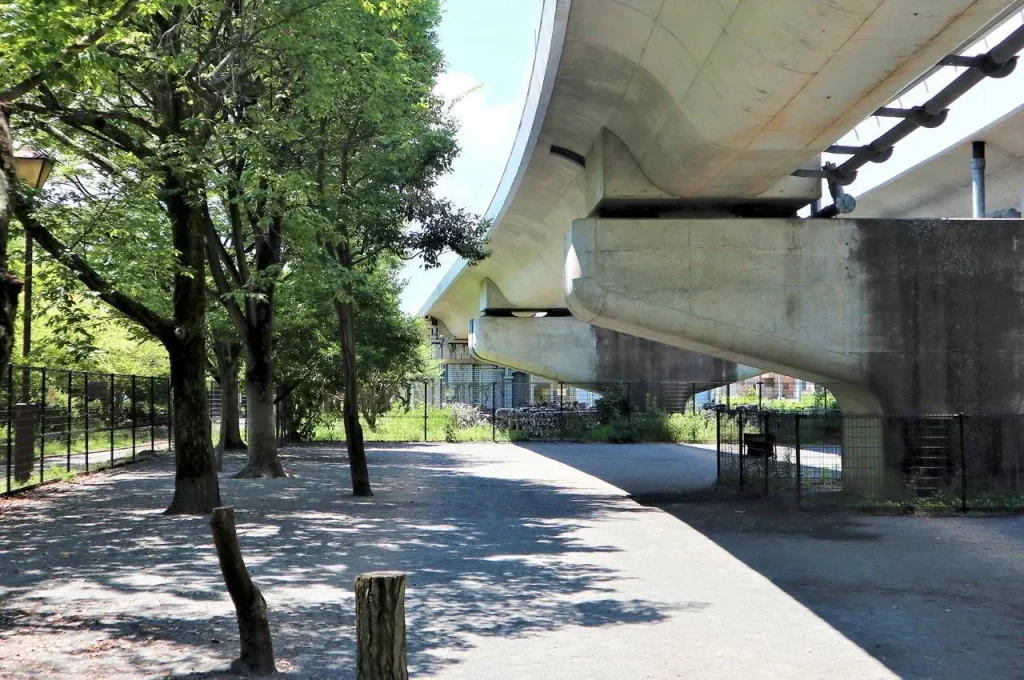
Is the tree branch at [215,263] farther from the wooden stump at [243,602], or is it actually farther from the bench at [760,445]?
the wooden stump at [243,602]

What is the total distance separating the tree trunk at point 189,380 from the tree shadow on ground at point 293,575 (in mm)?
598

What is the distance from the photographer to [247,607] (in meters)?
6.21

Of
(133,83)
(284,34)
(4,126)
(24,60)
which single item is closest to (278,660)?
(4,126)

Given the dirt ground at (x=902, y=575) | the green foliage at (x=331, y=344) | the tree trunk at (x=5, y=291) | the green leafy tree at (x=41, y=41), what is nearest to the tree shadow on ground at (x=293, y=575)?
the dirt ground at (x=902, y=575)

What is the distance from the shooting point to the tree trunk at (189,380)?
1442 centimetres

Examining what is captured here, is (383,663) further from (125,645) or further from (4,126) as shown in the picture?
(4,126)

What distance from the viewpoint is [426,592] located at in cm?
882

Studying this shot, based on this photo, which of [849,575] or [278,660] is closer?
[278,660]

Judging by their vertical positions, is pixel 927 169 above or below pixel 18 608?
above

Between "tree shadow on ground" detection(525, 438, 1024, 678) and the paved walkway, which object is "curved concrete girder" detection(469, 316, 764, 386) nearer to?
"tree shadow on ground" detection(525, 438, 1024, 678)

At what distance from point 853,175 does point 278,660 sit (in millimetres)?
13436

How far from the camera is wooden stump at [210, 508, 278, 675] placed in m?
6.08

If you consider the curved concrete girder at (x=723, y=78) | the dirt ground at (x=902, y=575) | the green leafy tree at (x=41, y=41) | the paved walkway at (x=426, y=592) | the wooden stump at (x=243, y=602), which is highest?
the curved concrete girder at (x=723, y=78)

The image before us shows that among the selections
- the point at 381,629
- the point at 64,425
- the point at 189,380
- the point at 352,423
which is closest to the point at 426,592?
the point at 381,629
